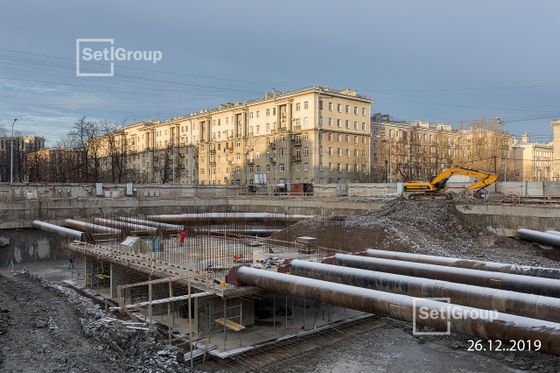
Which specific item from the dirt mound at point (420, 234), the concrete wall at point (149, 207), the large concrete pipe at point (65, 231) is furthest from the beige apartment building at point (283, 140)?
the dirt mound at point (420, 234)

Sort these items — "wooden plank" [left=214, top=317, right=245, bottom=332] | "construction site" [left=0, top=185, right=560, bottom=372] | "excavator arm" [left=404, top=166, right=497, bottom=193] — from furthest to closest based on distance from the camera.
A: "excavator arm" [left=404, top=166, right=497, bottom=193] < "wooden plank" [left=214, top=317, right=245, bottom=332] < "construction site" [left=0, top=185, right=560, bottom=372]

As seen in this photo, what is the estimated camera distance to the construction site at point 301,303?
12.3 metres

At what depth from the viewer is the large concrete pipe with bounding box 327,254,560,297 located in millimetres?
13836

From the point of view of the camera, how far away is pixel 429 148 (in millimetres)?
87062

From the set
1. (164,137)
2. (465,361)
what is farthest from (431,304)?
(164,137)

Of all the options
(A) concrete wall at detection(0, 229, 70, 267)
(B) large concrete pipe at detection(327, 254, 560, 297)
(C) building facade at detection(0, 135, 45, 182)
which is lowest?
(A) concrete wall at detection(0, 229, 70, 267)

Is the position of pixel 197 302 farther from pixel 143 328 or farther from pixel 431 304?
pixel 431 304

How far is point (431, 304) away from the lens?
11078 millimetres

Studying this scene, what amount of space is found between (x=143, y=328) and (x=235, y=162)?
6800 cm

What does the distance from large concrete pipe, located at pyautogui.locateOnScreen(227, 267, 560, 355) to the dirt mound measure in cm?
1220

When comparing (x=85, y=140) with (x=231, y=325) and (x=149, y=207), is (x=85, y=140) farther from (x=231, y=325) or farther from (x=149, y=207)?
(x=231, y=325)

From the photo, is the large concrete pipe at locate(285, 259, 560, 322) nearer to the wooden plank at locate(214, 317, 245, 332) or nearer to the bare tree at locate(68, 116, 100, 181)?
the wooden plank at locate(214, 317, 245, 332)

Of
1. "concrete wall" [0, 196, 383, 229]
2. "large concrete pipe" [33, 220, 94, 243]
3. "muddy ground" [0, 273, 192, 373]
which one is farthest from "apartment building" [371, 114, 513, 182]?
"muddy ground" [0, 273, 192, 373]

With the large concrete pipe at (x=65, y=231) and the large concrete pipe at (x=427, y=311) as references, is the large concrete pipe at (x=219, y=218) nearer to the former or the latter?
the large concrete pipe at (x=65, y=231)
